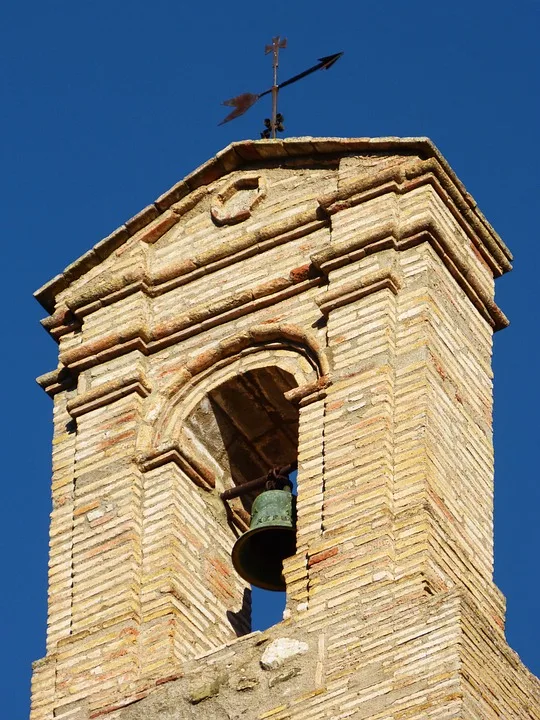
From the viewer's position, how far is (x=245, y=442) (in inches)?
974

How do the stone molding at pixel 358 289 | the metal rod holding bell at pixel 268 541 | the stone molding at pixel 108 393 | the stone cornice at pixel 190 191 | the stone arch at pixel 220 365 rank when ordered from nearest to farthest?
1. the metal rod holding bell at pixel 268 541
2. the stone molding at pixel 358 289
3. the stone arch at pixel 220 365
4. the stone molding at pixel 108 393
5. the stone cornice at pixel 190 191

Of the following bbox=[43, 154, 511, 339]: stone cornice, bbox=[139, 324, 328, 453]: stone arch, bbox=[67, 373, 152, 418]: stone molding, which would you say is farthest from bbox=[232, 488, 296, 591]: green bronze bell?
bbox=[43, 154, 511, 339]: stone cornice

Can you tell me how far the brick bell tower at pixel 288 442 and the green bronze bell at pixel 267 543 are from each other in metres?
0.32

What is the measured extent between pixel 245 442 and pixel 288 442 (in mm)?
361

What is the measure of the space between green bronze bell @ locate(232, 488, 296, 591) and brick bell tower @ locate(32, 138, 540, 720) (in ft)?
1.05

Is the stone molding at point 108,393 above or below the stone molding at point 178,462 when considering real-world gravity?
above

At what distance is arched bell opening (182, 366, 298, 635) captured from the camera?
2384 cm

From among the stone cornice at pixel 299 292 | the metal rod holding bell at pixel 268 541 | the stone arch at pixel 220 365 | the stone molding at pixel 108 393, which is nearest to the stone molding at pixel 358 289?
the stone cornice at pixel 299 292

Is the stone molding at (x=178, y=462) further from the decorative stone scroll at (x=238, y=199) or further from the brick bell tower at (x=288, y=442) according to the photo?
the decorative stone scroll at (x=238, y=199)

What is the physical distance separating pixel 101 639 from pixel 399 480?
2.51m

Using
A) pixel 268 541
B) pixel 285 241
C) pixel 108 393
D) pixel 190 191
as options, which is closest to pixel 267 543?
pixel 268 541

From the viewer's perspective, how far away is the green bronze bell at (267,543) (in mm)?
23344

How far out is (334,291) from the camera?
23.9m

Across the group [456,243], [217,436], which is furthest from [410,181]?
[217,436]
